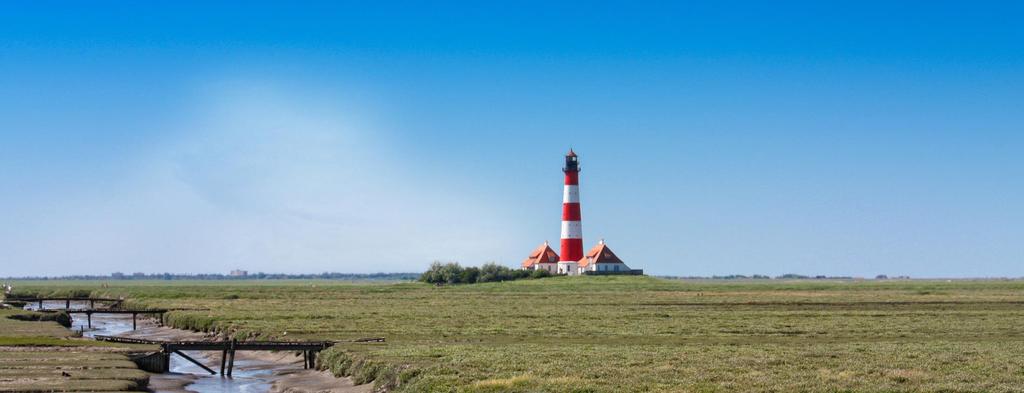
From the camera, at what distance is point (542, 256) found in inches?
5709

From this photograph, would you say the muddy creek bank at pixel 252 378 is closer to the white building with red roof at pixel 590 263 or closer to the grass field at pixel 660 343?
the grass field at pixel 660 343

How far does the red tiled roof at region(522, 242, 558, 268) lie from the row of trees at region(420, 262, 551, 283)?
227cm

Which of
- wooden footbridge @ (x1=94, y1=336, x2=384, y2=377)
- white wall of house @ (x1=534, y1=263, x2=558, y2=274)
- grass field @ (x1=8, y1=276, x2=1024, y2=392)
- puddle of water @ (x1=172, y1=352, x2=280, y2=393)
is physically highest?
white wall of house @ (x1=534, y1=263, x2=558, y2=274)

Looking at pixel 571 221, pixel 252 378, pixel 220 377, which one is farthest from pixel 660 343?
pixel 571 221

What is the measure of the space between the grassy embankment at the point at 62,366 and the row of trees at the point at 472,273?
91.7m

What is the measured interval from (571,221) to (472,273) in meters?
Result: 21.8

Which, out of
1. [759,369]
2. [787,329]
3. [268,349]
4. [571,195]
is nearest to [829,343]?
[787,329]

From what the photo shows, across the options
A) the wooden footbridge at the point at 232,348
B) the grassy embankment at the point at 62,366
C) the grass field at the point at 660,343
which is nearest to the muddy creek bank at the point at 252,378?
the wooden footbridge at the point at 232,348

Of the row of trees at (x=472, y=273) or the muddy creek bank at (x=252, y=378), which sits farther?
the row of trees at (x=472, y=273)

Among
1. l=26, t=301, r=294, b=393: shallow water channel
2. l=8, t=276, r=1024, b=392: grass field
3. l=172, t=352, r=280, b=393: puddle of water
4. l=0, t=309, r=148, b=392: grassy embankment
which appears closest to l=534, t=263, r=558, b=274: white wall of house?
l=8, t=276, r=1024, b=392: grass field

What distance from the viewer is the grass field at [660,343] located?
1315 inches

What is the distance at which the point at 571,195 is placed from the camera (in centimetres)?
13150

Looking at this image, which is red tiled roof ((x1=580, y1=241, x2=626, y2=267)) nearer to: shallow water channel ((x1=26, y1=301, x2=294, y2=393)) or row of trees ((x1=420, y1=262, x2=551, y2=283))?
row of trees ((x1=420, y1=262, x2=551, y2=283))

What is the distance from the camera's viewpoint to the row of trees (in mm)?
144375
